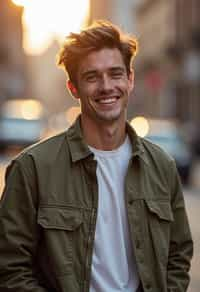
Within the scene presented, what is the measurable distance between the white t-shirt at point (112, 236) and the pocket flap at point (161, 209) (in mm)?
116

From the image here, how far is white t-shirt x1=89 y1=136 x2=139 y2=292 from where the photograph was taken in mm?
3143

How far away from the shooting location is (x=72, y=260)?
3.11 meters

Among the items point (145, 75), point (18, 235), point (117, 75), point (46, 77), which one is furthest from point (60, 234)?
point (46, 77)

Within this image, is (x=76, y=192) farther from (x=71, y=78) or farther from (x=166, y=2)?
(x=166, y=2)

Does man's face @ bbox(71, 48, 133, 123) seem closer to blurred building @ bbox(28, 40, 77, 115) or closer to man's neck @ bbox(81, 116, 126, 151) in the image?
man's neck @ bbox(81, 116, 126, 151)

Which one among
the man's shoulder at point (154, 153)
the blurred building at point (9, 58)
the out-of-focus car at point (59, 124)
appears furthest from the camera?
the blurred building at point (9, 58)

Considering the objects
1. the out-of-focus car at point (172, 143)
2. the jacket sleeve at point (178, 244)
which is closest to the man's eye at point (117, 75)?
the jacket sleeve at point (178, 244)

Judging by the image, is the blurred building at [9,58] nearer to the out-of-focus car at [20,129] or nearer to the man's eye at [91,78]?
the out-of-focus car at [20,129]

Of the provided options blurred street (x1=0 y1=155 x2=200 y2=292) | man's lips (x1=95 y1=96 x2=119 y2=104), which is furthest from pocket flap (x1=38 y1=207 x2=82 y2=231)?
blurred street (x1=0 y1=155 x2=200 y2=292)

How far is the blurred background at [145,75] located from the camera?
37.2 feet

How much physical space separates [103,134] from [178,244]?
55 centimetres

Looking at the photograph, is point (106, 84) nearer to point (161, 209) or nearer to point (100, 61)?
point (100, 61)

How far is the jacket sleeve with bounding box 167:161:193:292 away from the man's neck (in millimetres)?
303

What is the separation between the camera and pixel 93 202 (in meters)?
3.18
